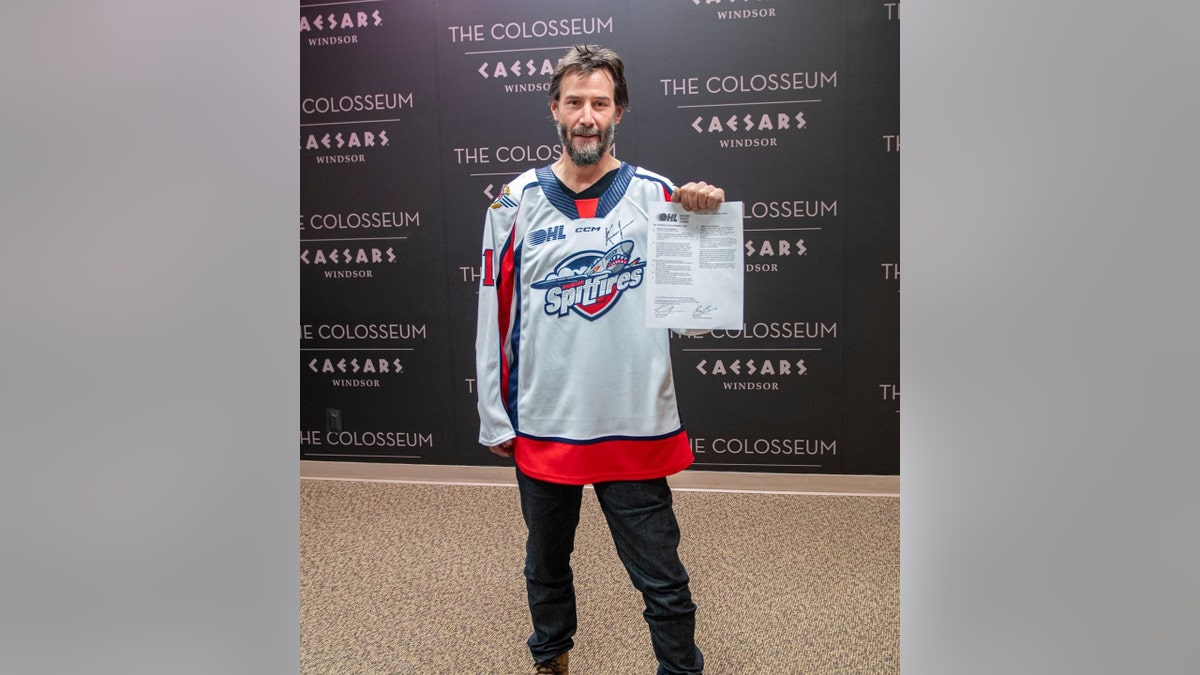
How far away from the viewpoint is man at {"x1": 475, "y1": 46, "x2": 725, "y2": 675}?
1771mm

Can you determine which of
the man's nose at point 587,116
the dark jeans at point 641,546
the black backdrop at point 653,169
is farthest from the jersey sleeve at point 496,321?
the black backdrop at point 653,169

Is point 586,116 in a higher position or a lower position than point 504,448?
higher

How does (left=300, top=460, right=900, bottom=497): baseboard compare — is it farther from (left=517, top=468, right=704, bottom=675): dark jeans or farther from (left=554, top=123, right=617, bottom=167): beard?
(left=554, top=123, right=617, bottom=167): beard

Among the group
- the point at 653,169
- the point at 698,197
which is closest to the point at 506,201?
the point at 698,197

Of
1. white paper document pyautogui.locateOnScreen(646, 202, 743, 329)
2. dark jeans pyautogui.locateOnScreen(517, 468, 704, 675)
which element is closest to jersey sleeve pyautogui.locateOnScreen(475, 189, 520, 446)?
dark jeans pyautogui.locateOnScreen(517, 468, 704, 675)

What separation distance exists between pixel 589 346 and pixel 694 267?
291mm

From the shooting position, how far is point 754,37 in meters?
3.64

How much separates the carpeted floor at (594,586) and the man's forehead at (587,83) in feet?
4.91

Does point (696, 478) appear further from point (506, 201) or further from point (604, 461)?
point (506, 201)

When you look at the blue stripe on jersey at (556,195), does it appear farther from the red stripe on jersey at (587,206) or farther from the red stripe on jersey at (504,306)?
the red stripe on jersey at (504,306)

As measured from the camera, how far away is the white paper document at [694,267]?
5.49 feet

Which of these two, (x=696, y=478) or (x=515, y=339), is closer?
(x=515, y=339)

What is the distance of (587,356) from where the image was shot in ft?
5.82
